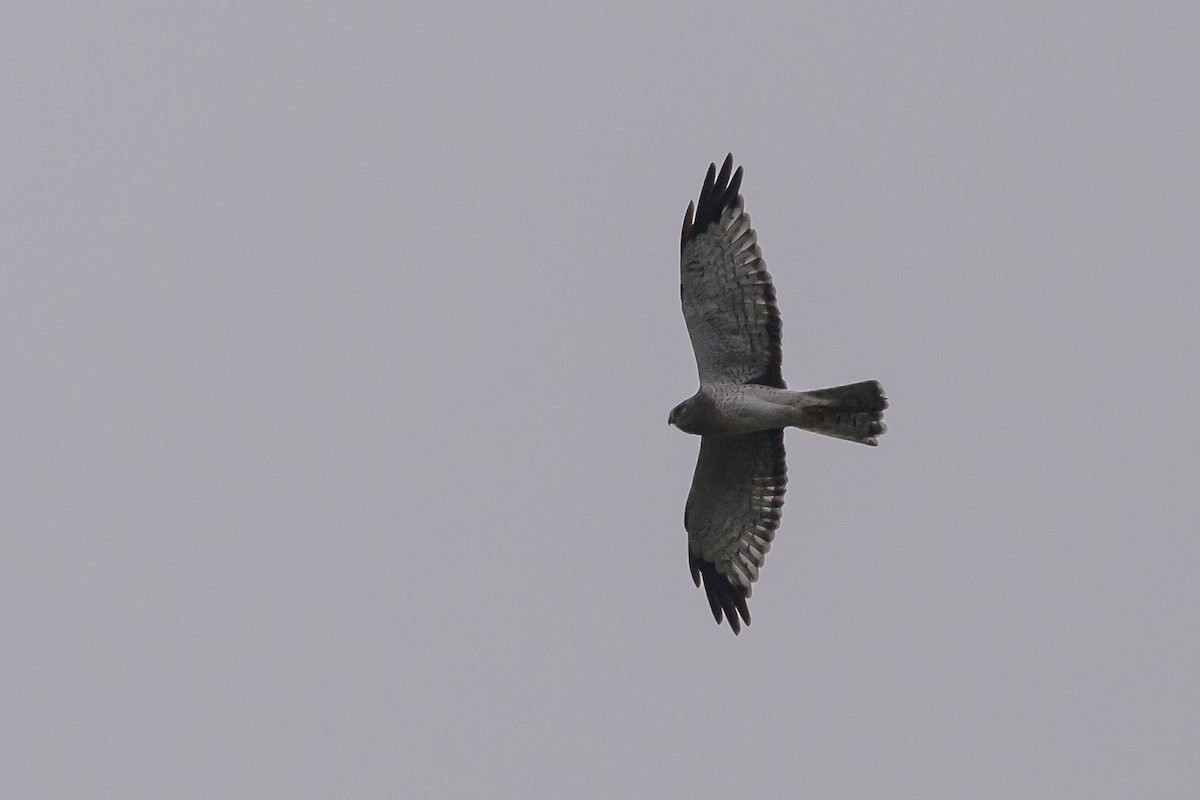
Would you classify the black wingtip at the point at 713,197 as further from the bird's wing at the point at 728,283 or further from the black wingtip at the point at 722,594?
the black wingtip at the point at 722,594

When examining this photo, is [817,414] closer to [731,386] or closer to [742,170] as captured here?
[731,386]

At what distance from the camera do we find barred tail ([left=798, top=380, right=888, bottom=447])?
1500 centimetres

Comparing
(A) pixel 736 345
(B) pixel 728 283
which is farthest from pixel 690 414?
(B) pixel 728 283

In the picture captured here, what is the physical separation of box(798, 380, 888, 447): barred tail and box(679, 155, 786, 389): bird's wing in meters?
0.33

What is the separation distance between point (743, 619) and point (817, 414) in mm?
2231

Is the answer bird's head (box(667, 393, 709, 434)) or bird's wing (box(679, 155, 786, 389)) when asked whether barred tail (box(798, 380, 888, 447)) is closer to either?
bird's wing (box(679, 155, 786, 389))

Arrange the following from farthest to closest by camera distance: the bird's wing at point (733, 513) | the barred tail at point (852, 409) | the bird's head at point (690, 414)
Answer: the bird's wing at point (733, 513) < the bird's head at point (690, 414) < the barred tail at point (852, 409)

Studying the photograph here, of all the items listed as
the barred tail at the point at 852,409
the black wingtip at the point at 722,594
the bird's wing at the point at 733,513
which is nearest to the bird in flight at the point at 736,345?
the barred tail at the point at 852,409

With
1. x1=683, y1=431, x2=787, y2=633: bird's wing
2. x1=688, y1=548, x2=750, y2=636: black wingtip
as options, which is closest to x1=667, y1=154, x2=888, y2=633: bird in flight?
x1=683, y1=431, x2=787, y2=633: bird's wing

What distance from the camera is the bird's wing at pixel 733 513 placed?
51.8ft

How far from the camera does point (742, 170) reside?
602 inches

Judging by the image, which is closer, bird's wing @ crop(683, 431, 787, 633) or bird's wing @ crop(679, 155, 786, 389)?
bird's wing @ crop(679, 155, 786, 389)

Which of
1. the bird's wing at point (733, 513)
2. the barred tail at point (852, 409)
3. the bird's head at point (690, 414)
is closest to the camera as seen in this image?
the barred tail at point (852, 409)

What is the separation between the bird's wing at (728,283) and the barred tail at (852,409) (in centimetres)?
33
